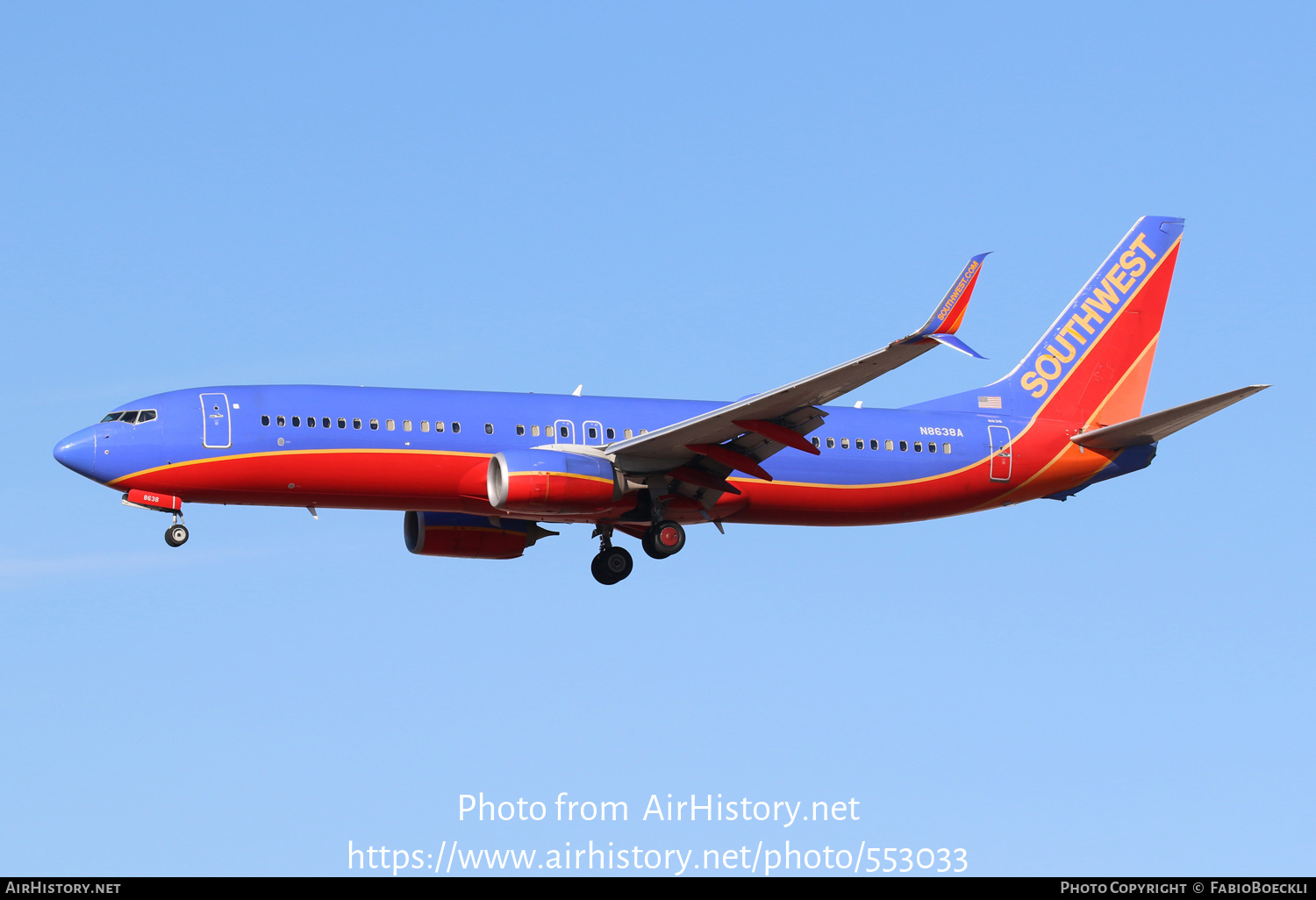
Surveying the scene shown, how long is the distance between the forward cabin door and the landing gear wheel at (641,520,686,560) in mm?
10732

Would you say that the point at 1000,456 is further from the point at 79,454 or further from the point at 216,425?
the point at 79,454

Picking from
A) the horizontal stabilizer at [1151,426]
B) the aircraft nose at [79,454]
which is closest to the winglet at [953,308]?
the horizontal stabilizer at [1151,426]

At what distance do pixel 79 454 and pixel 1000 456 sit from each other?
23.7 meters

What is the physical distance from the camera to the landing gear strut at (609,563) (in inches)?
1805

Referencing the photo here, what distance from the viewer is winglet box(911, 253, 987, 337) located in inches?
1383

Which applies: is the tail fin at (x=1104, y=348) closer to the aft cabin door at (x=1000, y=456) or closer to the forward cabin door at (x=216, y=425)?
the aft cabin door at (x=1000, y=456)

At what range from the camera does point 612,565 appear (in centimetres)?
4578

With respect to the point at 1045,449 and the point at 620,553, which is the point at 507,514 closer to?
the point at 620,553

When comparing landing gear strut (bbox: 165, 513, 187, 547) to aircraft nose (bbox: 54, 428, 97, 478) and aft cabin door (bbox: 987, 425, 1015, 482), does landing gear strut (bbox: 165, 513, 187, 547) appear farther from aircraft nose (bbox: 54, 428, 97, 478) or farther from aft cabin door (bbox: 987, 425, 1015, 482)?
aft cabin door (bbox: 987, 425, 1015, 482)

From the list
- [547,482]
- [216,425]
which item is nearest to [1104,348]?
[547,482]

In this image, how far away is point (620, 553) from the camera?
45.9 meters

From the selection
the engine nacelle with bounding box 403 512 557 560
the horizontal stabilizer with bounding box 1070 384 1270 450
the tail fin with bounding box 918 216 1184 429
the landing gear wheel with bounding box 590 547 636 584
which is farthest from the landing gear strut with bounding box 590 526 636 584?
the horizontal stabilizer with bounding box 1070 384 1270 450

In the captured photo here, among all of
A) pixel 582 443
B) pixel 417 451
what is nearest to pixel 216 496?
pixel 417 451

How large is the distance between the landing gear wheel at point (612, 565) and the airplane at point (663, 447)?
7 centimetres
